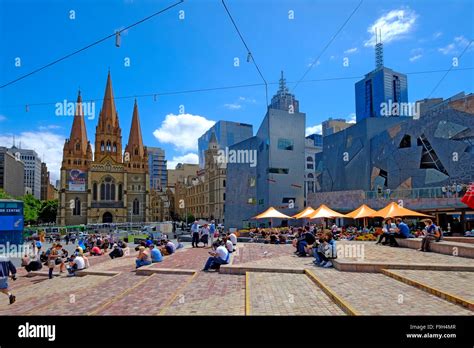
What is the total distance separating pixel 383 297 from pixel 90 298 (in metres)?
7.26

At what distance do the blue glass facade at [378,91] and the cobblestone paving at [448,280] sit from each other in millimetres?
132775

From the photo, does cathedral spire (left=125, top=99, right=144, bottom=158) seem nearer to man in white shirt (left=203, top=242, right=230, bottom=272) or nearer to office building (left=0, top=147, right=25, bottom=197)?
office building (left=0, top=147, right=25, bottom=197)

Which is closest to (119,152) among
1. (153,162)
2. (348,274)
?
(153,162)

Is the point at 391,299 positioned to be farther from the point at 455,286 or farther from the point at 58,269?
the point at 58,269

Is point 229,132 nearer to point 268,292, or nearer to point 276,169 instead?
point 276,169

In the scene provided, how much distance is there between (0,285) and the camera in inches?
378

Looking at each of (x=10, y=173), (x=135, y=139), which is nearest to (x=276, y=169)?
(x=135, y=139)

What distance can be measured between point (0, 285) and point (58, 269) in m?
6.88

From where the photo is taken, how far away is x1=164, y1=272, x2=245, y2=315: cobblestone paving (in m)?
7.08

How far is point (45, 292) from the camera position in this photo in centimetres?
1166

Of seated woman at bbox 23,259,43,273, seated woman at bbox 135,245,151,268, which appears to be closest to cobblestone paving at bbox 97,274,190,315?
seated woman at bbox 135,245,151,268

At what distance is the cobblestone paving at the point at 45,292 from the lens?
9409mm

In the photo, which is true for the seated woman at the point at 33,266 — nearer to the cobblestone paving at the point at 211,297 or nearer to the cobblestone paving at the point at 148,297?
the cobblestone paving at the point at 148,297

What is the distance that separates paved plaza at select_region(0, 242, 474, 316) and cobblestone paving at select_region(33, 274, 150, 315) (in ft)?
0.08
